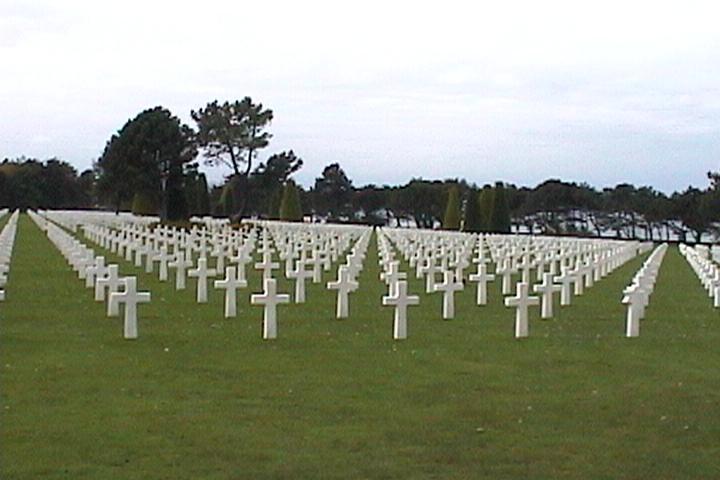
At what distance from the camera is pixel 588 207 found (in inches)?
2454

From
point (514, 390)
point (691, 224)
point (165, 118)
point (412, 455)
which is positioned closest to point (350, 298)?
point (514, 390)

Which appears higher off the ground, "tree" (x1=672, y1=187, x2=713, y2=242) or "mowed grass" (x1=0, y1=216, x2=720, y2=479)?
"tree" (x1=672, y1=187, x2=713, y2=242)

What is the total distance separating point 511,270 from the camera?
61.5ft

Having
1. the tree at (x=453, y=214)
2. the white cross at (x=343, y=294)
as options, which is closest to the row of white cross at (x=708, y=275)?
the white cross at (x=343, y=294)

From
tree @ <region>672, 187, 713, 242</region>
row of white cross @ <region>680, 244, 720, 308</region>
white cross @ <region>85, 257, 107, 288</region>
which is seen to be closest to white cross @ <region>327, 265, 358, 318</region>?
white cross @ <region>85, 257, 107, 288</region>

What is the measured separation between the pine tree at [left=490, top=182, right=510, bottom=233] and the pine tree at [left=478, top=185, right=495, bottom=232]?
0.61 feet

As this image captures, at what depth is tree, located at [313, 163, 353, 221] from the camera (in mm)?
80250

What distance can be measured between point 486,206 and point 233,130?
17.1m

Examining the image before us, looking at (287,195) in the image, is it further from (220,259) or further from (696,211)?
(220,259)

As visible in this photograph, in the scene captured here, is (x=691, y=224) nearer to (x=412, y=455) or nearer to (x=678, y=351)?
(x=678, y=351)

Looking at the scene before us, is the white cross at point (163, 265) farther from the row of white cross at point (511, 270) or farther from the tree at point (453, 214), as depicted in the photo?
the tree at point (453, 214)

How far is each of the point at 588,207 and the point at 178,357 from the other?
5417 cm

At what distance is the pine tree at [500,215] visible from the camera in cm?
4934

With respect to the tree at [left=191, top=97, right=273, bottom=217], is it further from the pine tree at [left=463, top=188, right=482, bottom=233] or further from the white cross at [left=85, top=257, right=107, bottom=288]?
the white cross at [left=85, top=257, right=107, bottom=288]
